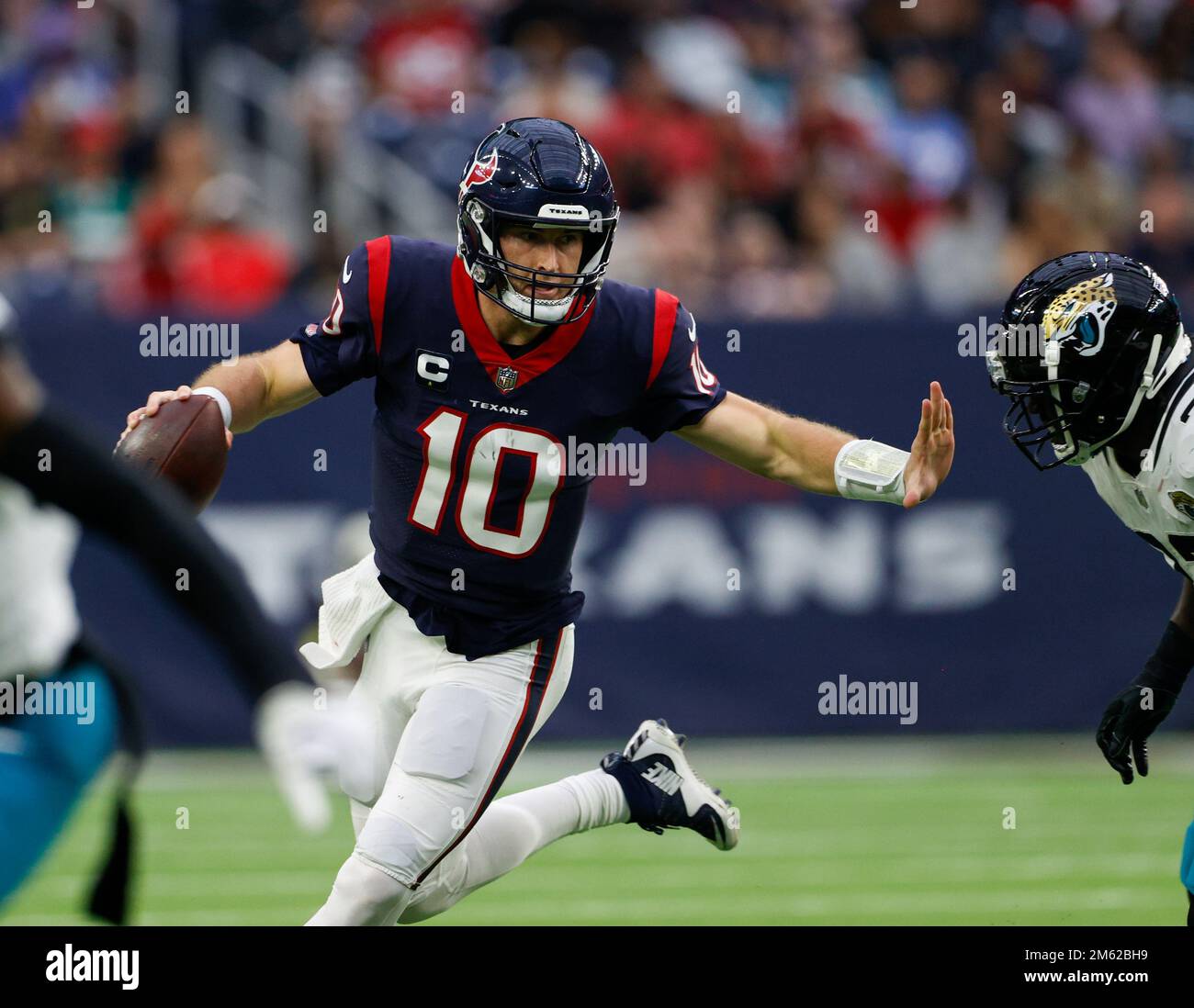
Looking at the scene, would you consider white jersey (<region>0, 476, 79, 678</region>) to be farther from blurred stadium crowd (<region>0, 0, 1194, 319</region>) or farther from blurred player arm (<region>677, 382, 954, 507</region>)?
blurred stadium crowd (<region>0, 0, 1194, 319</region>)

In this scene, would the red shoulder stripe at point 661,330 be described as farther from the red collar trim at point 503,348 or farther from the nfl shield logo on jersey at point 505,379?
the nfl shield logo on jersey at point 505,379

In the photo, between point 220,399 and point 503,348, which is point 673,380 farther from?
point 220,399

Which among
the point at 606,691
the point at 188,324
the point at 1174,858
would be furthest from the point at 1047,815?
the point at 188,324

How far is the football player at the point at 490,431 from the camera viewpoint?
415 cm

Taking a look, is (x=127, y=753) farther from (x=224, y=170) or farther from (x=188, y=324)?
(x=224, y=170)

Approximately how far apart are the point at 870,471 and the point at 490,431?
87 centimetres

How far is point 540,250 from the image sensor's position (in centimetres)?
417

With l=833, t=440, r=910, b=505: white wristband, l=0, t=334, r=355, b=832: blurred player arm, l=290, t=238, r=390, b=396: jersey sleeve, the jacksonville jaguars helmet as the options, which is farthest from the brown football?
the jacksonville jaguars helmet

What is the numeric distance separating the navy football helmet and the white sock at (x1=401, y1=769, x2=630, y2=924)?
122 centimetres

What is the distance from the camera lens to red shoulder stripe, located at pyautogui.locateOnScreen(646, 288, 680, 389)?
4297mm

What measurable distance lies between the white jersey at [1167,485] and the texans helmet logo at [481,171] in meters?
1.52

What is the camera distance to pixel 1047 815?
704 centimetres

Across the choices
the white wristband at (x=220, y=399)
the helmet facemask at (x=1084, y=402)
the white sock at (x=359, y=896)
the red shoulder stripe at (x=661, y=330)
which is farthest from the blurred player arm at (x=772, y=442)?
the white sock at (x=359, y=896)

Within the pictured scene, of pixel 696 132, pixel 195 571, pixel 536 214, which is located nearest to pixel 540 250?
pixel 536 214
